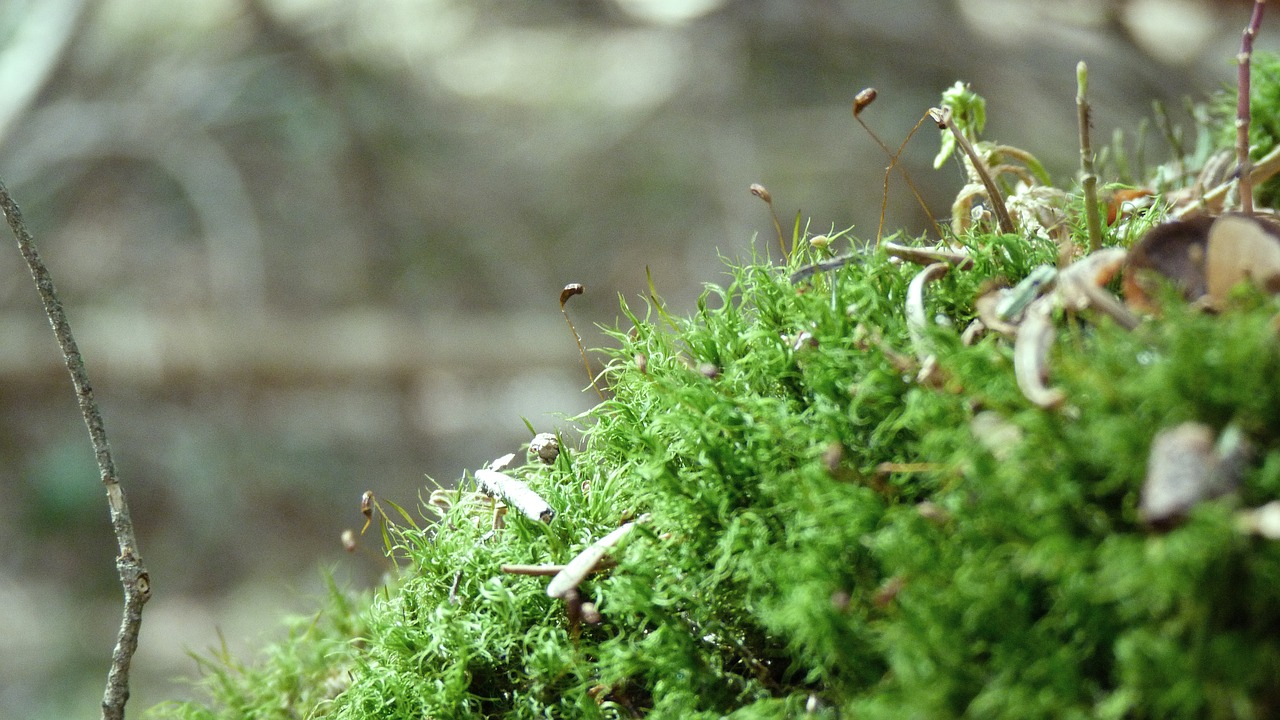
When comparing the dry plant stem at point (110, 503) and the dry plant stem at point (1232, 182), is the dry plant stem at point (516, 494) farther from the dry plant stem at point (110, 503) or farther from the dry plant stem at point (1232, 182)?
the dry plant stem at point (1232, 182)

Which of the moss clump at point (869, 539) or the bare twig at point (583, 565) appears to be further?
the bare twig at point (583, 565)

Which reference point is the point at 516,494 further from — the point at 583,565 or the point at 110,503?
the point at 110,503

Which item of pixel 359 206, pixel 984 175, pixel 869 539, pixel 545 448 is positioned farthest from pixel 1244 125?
pixel 359 206

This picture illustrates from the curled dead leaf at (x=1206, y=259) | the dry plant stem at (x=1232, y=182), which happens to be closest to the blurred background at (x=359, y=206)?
the dry plant stem at (x=1232, y=182)

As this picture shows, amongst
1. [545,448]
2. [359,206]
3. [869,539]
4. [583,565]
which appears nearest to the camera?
[869,539]

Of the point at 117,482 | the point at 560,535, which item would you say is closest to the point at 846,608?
the point at 560,535

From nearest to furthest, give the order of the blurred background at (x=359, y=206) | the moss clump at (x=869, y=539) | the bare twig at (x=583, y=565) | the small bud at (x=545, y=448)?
the moss clump at (x=869, y=539), the bare twig at (x=583, y=565), the small bud at (x=545, y=448), the blurred background at (x=359, y=206)

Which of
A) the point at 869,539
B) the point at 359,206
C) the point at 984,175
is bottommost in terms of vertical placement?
the point at 869,539

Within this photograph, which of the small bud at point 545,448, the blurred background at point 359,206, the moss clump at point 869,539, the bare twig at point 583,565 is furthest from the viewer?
the blurred background at point 359,206

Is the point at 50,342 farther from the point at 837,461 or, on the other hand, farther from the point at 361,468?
the point at 837,461
